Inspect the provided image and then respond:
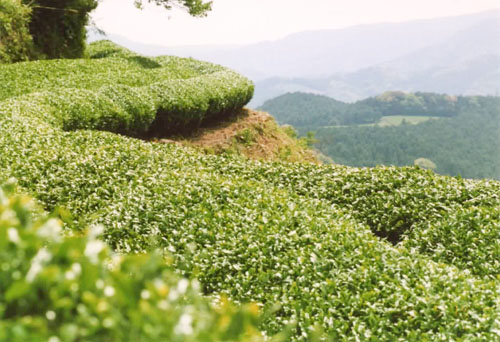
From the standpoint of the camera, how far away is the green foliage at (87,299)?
180 cm

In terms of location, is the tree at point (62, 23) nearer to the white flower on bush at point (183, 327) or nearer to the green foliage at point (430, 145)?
the white flower on bush at point (183, 327)

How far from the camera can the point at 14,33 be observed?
1030 inches

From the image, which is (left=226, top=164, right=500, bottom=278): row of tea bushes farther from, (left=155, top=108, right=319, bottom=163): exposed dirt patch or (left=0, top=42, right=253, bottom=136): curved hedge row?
(left=155, top=108, right=319, bottom=163): exposed dirt patch

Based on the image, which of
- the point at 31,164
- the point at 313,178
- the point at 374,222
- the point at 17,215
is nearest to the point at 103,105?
the point at 31,164

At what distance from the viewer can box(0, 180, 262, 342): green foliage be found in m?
1.80

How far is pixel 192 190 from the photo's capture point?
30.1 ft

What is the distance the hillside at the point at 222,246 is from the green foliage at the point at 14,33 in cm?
1182

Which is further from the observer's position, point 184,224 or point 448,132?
point 448,132

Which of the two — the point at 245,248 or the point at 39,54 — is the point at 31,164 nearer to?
the point at 245,248

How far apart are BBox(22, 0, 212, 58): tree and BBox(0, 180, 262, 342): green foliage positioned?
96.9ft

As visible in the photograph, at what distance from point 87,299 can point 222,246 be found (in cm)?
552

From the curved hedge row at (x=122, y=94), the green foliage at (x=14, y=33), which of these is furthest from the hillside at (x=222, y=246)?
the green foliage at (x=14, y=33)

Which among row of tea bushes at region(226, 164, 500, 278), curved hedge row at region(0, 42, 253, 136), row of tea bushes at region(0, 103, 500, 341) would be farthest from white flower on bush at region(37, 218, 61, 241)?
→ curved hedge row at region(0, 42, 253, 136)

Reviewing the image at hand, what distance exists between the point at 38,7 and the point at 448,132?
160m
